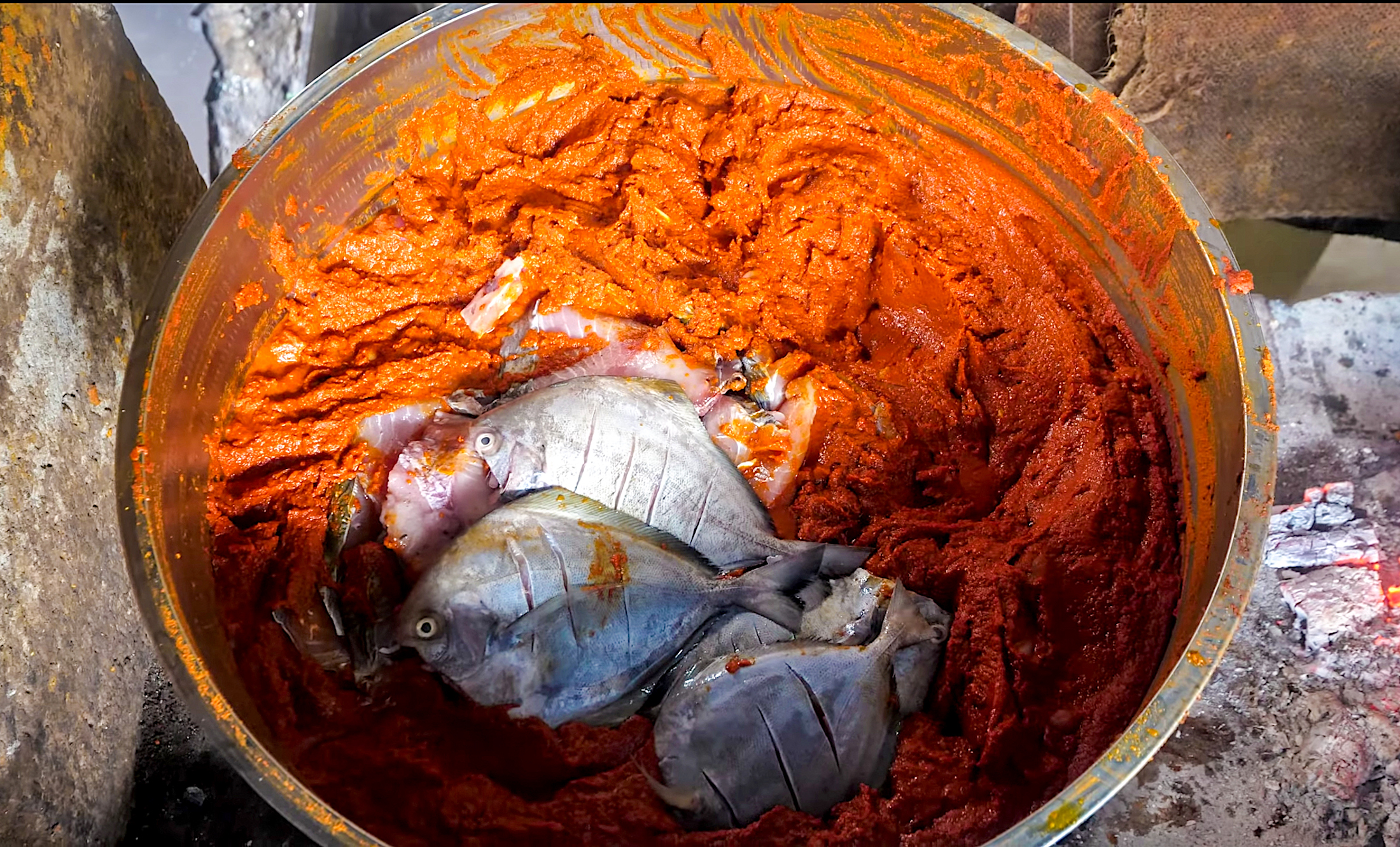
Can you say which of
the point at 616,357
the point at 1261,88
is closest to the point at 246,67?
the point at 616,357

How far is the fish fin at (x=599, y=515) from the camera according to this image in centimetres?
221

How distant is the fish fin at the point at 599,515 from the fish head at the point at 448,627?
281 millimetres

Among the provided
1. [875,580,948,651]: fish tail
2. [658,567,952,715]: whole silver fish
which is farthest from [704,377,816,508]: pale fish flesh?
[875,580,948,651]: fish tail

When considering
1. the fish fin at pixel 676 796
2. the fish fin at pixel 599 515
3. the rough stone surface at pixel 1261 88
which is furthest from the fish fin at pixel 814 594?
the rough stone surface at pixel 1261 88

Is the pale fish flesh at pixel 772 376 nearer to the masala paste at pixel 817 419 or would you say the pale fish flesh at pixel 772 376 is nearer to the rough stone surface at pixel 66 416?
the masala paste at pixel 817 419

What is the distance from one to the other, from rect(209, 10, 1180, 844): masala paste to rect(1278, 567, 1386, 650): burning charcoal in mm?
814

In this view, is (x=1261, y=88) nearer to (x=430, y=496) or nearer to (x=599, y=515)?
(x=599, y=515)

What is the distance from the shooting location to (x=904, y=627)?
2027mm

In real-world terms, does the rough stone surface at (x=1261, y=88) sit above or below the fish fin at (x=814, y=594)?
above

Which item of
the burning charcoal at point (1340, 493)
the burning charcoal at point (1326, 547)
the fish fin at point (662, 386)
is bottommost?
the burning charcoal at point (1326, 547)

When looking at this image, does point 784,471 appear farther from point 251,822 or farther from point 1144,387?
point 251,822

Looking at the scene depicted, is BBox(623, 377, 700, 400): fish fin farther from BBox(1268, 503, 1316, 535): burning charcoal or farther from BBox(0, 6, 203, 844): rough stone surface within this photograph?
BBox(1268, 503, 1316, 535): burning charcoal

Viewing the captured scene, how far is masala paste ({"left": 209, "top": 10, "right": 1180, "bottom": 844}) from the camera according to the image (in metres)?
1.82

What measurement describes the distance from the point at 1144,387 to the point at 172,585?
229cm
